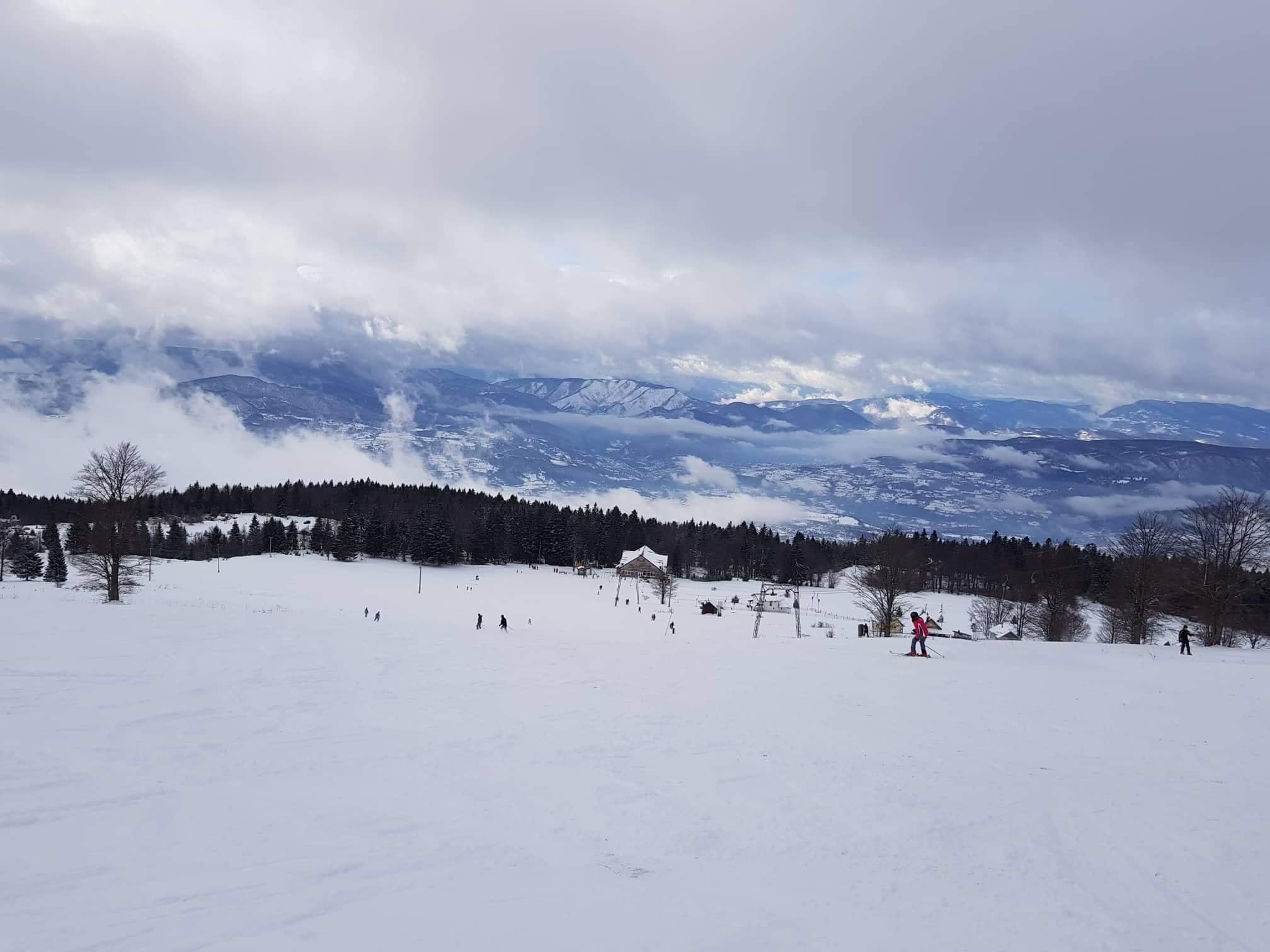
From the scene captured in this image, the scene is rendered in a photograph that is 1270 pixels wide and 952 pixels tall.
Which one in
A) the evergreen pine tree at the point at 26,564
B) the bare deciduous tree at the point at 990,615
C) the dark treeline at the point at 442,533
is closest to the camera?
the bare deciduous tree at the point at 990,615

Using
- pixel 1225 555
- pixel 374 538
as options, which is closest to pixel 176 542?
pixel 374 538

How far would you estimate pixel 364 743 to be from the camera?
1377 centimetres

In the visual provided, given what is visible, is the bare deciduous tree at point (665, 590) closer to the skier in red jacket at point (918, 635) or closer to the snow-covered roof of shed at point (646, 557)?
the snow-covered roof of shed at point (646, 557)

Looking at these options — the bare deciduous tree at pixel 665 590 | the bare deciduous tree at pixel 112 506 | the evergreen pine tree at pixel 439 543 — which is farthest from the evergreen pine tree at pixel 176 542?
the bare deciduous tree at pixel 112 506

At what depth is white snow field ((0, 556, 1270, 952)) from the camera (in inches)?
280

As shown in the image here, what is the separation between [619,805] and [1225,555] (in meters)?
40.4

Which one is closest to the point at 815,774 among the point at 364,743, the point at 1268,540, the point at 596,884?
the point at 596,884

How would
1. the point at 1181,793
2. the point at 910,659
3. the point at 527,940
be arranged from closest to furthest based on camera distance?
the point at 527,940 → the point at 1181,793 → the point at 910,659

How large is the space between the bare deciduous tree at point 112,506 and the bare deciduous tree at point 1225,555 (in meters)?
55.8

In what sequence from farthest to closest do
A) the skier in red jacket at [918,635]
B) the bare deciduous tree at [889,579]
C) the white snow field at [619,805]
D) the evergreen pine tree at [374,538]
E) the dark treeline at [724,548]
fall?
the evergreen pine tree at [374,538]
the bare deciduous tree at [889,579]
the dark treeline at [724,548]
the skier in red jacket at [918,635]
the white snow field at [619,805]

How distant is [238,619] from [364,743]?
2061 centimetres

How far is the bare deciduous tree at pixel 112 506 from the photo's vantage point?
3406 centimetres

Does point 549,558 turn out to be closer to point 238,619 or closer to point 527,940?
point 238,619

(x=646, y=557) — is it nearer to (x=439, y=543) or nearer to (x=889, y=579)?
(x=439, y=543)
